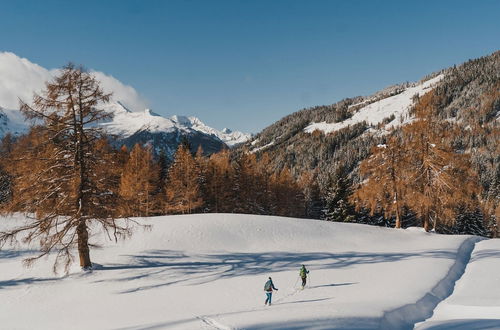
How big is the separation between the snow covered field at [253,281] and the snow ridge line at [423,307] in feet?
0.17

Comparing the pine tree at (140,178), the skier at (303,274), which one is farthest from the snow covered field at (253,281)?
the pine tree at (140,178)

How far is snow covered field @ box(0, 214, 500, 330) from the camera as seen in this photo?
1123 cm

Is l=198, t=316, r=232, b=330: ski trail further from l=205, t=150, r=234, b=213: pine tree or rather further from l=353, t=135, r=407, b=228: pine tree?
l=205, t=150, r=234, b=213: pine tree

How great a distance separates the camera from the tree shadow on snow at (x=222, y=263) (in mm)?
16922

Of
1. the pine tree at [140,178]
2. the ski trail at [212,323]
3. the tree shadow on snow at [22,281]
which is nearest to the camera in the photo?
the ski trail at [212,323]

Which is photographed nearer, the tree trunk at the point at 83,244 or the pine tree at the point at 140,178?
the tree trunk at the point at 83,244

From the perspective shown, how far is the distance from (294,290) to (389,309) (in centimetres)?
489

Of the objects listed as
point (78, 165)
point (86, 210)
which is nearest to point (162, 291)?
point (86, 210)

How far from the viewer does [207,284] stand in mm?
15789

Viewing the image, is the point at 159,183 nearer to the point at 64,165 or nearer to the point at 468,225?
the point at 64,165

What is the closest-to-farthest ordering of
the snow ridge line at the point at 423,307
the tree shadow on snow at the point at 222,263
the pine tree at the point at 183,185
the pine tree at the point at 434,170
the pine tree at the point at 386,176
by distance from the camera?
the snow ridge line at the point at 423,307 < the tree shadow on snow at the point at 222,263 < the pine tree at the point at 434,170 < the pine tree at the point at 386,176 < the pine tree at the point at 183,185

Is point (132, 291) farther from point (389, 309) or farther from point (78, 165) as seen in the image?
point (389, 309)

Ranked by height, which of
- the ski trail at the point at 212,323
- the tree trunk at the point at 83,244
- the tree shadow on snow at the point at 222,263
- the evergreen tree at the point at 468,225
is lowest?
the evergreen tree at the point at 468,225

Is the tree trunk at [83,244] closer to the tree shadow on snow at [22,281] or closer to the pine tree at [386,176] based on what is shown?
the tree shadow on snow at [22,281]
